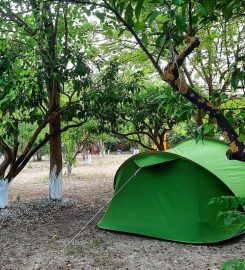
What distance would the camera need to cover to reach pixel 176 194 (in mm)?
4945

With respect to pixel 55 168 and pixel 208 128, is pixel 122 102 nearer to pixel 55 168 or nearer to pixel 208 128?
pixel 55 168

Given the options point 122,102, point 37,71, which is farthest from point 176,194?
point 37,71

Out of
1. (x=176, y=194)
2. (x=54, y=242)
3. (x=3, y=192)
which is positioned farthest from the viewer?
(x=3, y=192)

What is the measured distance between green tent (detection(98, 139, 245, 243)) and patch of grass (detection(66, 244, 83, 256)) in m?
0.86

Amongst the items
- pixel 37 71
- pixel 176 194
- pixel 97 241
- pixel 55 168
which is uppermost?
pixel 37 71

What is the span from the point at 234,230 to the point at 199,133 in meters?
3.42

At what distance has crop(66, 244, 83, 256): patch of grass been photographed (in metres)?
4.20

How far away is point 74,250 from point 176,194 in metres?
1.68

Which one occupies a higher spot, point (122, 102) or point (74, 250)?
point (122, 102)

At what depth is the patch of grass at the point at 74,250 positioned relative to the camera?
4195 millimetres

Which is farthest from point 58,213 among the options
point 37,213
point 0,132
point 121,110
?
point 121,110

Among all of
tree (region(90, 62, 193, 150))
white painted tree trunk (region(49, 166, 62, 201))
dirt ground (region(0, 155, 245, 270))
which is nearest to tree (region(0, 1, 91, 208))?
white painted tree trunk (region(49, 166, 62, 201))

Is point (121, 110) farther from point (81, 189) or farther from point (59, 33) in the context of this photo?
point (81, 189)

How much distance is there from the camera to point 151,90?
25.7ft
